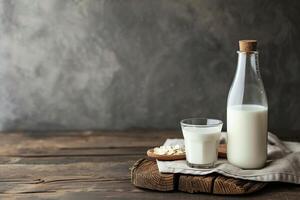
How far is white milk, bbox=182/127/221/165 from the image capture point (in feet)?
3.42

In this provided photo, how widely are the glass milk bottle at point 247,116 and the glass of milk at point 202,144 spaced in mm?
42

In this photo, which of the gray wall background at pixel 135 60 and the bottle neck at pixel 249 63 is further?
the gray wall background at pixel 135 60

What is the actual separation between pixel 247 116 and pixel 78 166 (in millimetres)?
476

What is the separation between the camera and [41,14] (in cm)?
174

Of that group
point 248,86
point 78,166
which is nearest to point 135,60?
point 78,166

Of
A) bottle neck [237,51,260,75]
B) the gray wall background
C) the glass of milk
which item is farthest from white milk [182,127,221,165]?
the gray wall background

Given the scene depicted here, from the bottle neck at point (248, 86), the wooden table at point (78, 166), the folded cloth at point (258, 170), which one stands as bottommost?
the wooden table at point (78, 166)

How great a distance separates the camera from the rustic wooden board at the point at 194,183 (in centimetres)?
98

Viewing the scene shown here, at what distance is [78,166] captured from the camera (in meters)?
1.22

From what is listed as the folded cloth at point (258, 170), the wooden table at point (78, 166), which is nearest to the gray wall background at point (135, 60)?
the wooden table at point (78, 166)

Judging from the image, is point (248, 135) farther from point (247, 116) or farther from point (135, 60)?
point (135, 60)

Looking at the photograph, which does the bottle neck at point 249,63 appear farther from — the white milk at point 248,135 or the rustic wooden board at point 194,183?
the rustic wooden board at point 194,183

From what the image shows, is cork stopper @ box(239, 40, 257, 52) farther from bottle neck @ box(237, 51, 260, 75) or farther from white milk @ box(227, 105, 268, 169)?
white milk @ box(227, 105, 268, 169)

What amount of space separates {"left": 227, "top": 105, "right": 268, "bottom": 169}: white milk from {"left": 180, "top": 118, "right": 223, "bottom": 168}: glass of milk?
4 cm
